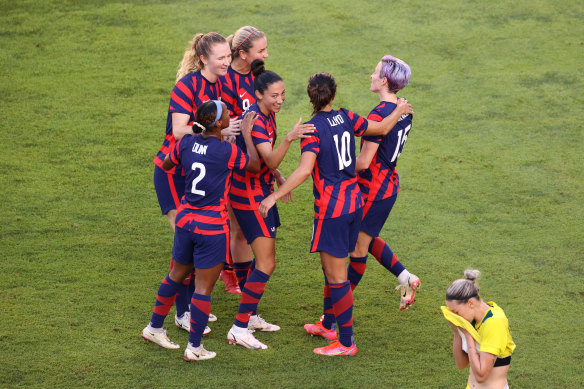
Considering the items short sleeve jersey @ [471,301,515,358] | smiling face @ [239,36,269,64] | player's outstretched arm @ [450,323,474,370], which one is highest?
smiling face @ [239,36,269,64]

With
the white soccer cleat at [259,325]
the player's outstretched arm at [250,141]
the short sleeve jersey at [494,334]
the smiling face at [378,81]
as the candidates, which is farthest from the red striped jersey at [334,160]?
the short sleeve jersey at [494,334]

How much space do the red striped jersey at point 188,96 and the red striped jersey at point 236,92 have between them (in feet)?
0.37

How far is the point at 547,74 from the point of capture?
10094 millimetres

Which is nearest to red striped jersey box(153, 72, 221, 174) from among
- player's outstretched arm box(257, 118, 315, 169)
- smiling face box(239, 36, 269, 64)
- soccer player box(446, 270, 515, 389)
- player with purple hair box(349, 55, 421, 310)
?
smiling face box(239, 36, 269, 64)

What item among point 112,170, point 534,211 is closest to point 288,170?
point 112,170

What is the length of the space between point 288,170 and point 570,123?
3.64 metres

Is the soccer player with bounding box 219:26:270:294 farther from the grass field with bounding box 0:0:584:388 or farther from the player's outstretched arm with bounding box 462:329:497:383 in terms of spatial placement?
the player's outstretched arm with bounding box 462:329:497:383

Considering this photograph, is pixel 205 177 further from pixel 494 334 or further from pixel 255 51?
pixel 494 334

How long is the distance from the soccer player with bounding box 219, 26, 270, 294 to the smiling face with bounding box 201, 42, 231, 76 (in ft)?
0.69

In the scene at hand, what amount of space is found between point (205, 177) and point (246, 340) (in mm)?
1313

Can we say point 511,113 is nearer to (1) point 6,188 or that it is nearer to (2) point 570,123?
(2) point 570,123

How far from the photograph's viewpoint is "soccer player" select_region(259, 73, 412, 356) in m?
5.03

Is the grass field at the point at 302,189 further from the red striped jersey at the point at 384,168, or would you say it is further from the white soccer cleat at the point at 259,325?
the red striped jersey at the point at 384,168

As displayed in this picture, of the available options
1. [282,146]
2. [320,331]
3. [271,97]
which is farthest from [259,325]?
[271,97]
